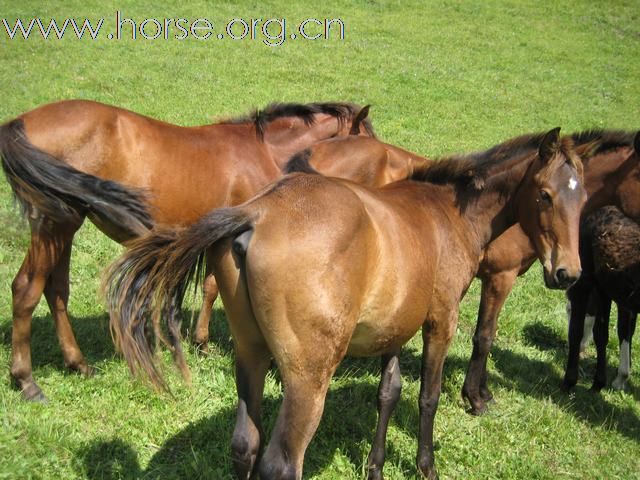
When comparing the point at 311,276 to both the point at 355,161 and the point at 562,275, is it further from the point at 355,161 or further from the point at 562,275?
the point at 355,161

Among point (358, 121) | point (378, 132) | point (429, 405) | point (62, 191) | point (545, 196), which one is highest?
point (545, 196)

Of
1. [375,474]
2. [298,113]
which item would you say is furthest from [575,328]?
[298,113]

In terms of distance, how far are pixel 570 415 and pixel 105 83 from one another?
12013 millimetres

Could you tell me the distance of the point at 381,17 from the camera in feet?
68.5

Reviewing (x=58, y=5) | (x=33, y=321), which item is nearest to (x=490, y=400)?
(x=33, y=321)

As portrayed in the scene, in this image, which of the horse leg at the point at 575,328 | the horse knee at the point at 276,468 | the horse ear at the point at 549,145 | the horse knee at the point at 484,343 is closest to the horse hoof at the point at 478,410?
the horse knee at the point at 484,343

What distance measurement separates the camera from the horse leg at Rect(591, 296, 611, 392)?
5305 millimetres

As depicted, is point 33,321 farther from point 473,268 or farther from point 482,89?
point 482,89

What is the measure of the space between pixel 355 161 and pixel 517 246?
1594mm

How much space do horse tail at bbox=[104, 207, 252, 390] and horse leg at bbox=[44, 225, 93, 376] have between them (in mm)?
1911

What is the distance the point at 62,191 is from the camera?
3834 millimetres

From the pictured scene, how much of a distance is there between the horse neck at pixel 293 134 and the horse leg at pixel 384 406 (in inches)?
88.3

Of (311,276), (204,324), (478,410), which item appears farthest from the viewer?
(204,324)

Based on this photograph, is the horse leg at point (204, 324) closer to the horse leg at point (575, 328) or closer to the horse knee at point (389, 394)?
the horse knee at point (389, 394)
